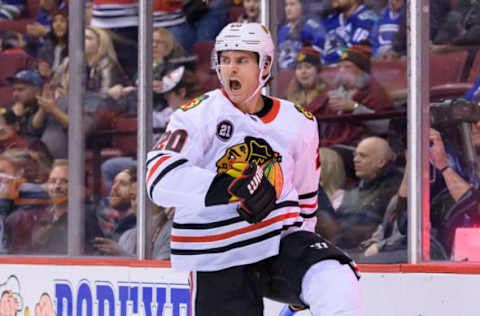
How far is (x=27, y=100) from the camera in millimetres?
6449

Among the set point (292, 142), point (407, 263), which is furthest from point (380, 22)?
point (292, 142)

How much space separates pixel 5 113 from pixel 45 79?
0.41m

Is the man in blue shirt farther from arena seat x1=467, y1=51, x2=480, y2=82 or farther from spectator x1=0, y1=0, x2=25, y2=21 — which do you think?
spectator x1=0, y1=0, x2=25, y2=21

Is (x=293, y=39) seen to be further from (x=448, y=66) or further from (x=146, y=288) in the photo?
(x=146, y=288)

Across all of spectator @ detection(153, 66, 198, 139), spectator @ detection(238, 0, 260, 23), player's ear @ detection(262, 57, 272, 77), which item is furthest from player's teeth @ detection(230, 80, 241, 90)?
spectator @ detection(153, 66, 198, 139)

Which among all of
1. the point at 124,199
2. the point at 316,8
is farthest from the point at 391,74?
the point at 124,199

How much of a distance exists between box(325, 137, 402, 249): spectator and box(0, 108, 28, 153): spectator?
2463 mm

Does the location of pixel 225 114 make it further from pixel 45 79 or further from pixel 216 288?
pixel 45 79

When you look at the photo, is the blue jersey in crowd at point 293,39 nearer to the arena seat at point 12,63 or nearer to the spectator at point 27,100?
the spectator at point 27,100

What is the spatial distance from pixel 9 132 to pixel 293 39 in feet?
7.55

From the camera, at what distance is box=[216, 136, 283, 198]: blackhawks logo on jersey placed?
334 centimetres

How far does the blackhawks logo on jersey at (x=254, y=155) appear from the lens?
11.0 feet

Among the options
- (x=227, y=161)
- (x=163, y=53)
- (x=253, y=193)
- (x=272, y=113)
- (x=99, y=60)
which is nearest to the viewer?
(x=253, y=193)

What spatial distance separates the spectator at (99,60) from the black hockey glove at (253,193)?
2.96m
